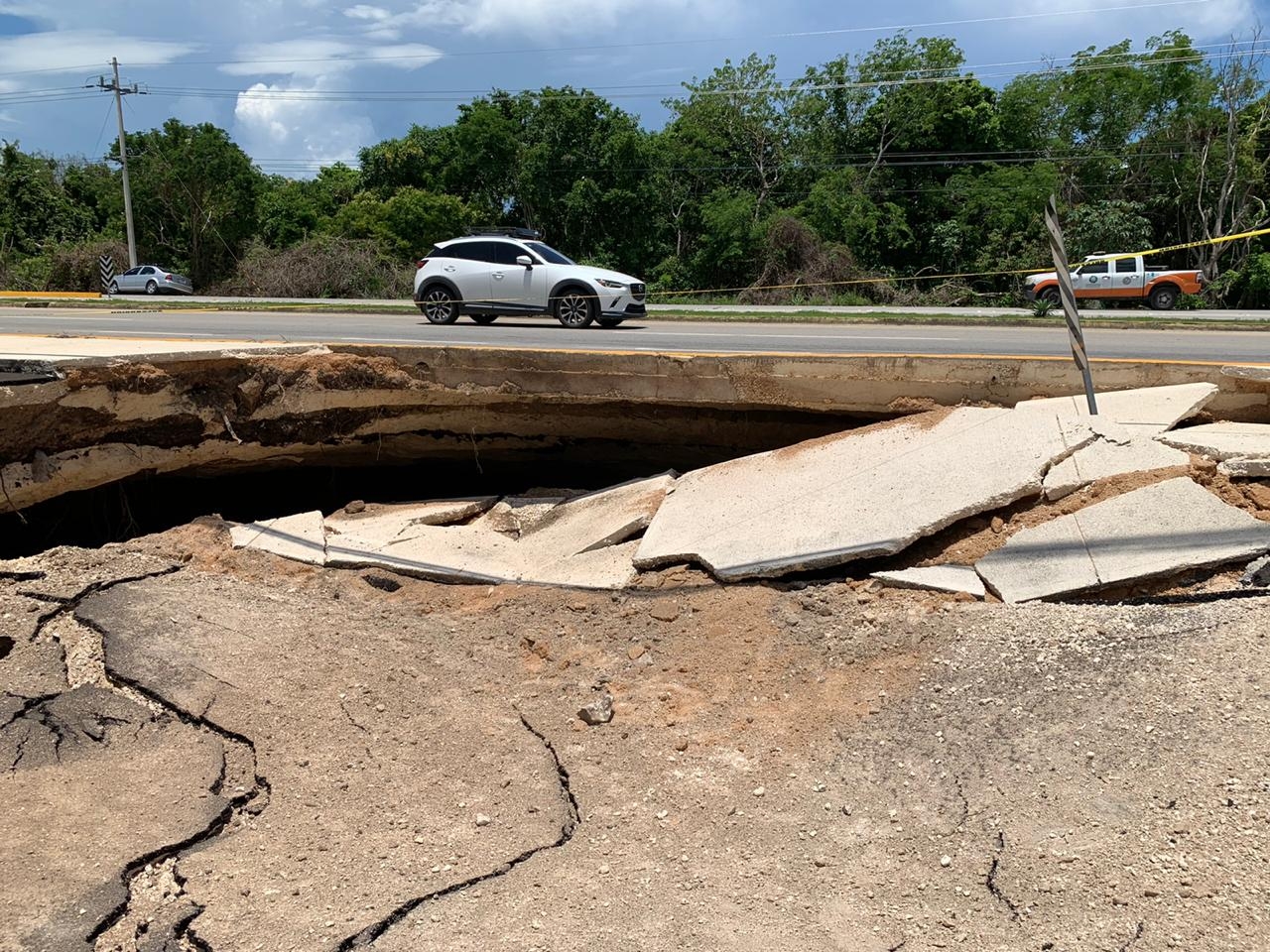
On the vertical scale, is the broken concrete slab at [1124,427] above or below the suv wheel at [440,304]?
below

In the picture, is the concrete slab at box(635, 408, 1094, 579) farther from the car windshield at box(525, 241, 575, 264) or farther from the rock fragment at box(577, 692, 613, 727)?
the car windshield at box(525, 241, 575, 264)

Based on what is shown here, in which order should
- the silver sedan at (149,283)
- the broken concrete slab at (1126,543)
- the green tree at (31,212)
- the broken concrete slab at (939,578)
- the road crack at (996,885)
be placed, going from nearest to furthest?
the road crack at (996,885), the broken concrete slab at (1126,543), the broken concrete slab at (939,578), the silver sedan at (149,283), the green tree at (31,212)

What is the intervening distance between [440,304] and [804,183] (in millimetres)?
20230

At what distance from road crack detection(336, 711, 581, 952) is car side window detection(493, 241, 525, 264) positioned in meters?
11.5

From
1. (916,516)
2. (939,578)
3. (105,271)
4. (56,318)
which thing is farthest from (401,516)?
(105,271)

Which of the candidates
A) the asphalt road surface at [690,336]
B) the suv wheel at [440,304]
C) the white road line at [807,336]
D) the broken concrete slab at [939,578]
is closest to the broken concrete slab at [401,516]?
the asphalt road surface at [690,336]

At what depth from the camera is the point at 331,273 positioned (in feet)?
98.0

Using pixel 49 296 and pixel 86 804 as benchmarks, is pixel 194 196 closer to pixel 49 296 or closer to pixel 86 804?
pixel 49 296

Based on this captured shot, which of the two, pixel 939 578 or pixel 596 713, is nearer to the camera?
pixel 596 713

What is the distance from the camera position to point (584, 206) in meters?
32.4

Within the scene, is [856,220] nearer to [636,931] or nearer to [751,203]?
[751,203]

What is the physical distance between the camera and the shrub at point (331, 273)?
29781 millimetres

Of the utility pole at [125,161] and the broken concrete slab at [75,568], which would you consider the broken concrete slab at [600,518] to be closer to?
the broken concrete slab at [75,568]

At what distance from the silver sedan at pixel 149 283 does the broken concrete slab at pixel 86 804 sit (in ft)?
101
